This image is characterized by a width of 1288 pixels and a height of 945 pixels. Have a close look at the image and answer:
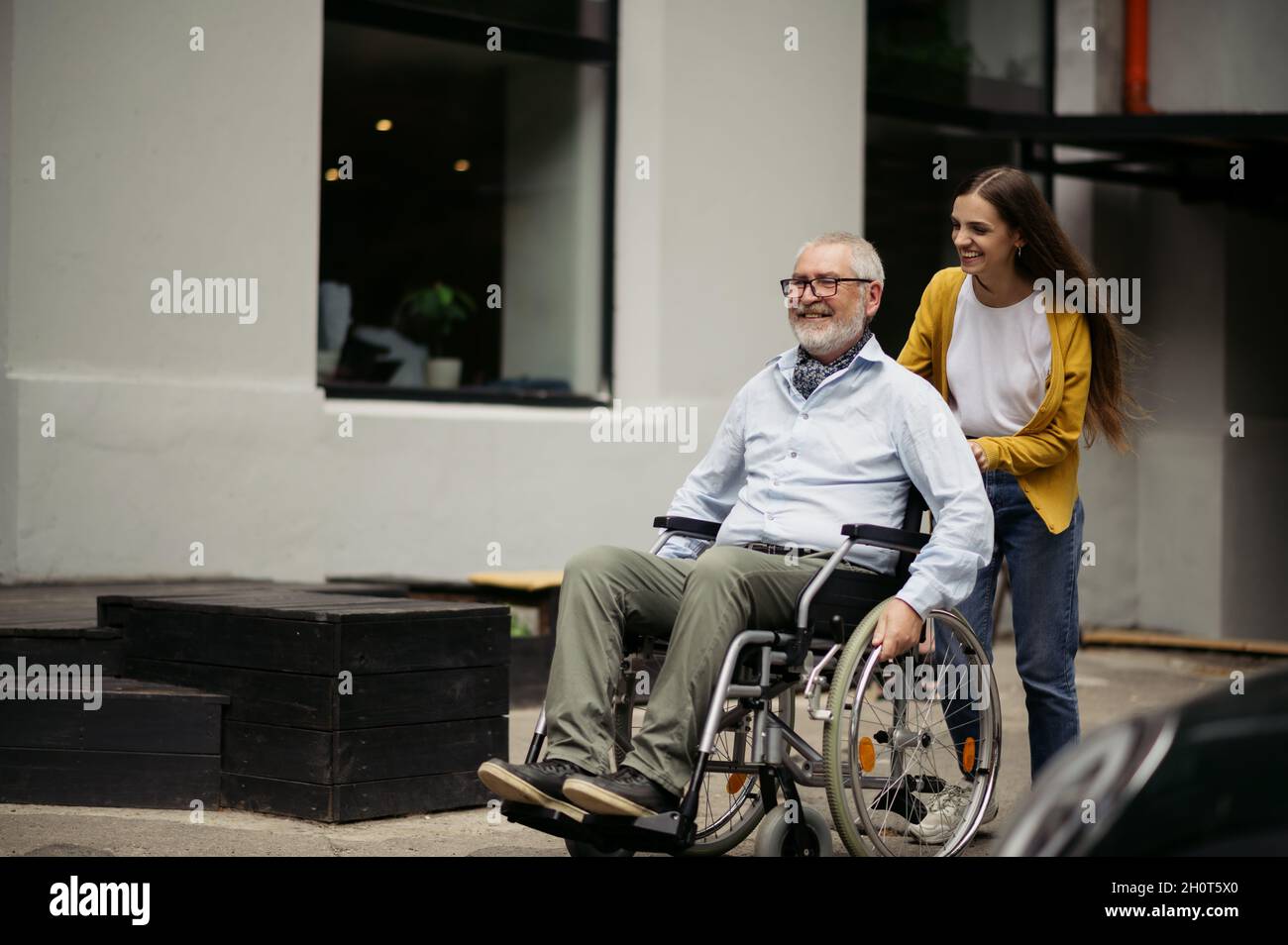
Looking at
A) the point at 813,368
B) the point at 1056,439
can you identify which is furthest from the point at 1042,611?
the point at 813,368

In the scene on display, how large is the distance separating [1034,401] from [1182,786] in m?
3.09

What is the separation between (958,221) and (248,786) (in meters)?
2.56

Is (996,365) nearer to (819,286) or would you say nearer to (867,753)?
(819,286)

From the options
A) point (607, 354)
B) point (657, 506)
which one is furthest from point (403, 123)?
point (657, 506)

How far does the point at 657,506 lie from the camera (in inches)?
340

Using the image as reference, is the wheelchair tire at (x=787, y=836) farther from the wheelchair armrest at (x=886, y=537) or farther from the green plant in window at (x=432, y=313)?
the green plant in window at (x=432, y=313)

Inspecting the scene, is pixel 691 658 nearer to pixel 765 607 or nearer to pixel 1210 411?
pixel 765 607

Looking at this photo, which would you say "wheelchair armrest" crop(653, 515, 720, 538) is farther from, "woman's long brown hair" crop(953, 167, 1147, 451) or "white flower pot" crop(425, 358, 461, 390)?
"white flower pot" crop(425, 358, 461, 390)

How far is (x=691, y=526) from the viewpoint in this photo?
451 cm

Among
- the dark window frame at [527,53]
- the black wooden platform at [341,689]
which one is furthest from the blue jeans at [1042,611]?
the dark window frame at [527,53]

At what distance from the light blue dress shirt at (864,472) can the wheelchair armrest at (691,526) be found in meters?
0.04

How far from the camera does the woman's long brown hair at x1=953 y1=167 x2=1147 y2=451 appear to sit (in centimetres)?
452

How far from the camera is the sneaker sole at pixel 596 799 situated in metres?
3.58

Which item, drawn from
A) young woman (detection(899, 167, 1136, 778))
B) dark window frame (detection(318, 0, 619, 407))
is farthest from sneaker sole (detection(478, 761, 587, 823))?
dark window frame (detection(318, 0, 619, 407))
